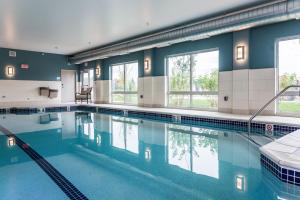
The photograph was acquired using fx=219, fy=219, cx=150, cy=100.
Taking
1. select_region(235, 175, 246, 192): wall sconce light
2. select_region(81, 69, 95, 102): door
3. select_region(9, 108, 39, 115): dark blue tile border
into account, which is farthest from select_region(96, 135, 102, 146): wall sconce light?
select_region(81, 69, 95, 102): door

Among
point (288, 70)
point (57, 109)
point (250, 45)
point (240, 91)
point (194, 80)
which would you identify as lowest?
point (57, 109)

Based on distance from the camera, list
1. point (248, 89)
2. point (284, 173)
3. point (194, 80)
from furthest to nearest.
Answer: point (194, 80) → point (248, 89) → point (284, 173)

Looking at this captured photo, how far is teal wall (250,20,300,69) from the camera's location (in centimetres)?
579

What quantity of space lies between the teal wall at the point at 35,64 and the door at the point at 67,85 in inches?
17.3

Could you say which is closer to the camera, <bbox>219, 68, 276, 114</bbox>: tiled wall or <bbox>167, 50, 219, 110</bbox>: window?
<bbox>219, 68, 276, 114</bbox>: tiled wall

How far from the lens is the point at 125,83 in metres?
11.3

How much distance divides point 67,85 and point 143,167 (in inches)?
489

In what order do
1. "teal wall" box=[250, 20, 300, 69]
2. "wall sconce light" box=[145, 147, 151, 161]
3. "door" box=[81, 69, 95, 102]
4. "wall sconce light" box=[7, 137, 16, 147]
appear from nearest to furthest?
"wall sconce light" box=[145, 147, 151, 161]
"wall sconce light" box=[7, 137, 16, 147]
"teal wall" box=[250, 20, 300, 69]
"door" box=[81, 69, 95, 102]

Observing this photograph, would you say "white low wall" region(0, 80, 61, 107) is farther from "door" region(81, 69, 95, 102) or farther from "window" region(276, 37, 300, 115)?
"window" region(276, 37, 300, 115)

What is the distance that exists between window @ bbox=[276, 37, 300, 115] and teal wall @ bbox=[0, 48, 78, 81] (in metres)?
11.7

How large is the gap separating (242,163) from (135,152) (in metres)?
1.66

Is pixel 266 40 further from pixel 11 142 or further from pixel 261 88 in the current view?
pixel 11 142

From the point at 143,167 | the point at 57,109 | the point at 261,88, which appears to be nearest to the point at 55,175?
the point at 143,167

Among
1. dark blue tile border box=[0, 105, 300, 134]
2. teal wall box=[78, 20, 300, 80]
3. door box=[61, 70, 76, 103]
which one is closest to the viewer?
dark blue tile border box=[0, 105, 300, 134]
